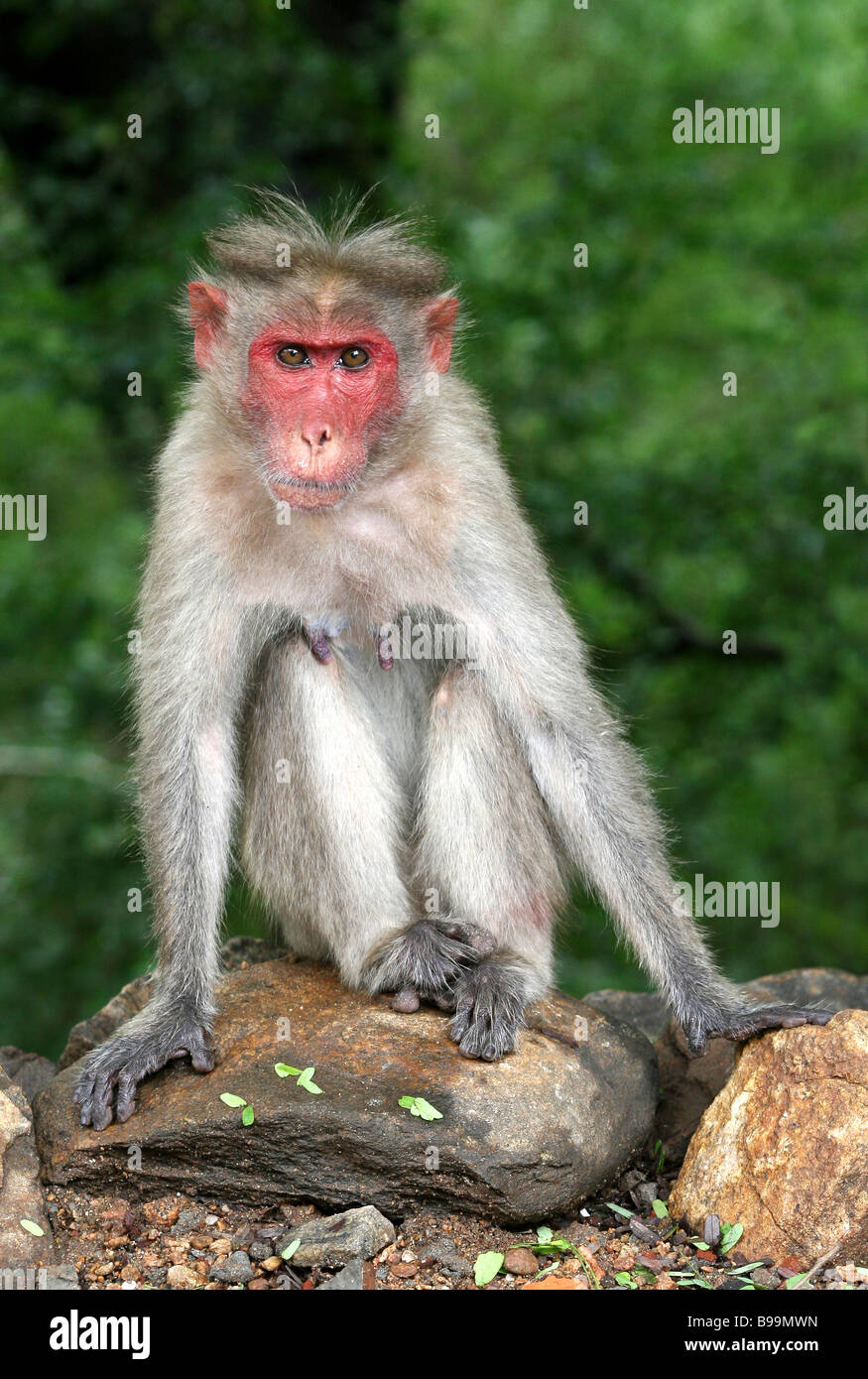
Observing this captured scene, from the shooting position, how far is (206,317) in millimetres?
6137

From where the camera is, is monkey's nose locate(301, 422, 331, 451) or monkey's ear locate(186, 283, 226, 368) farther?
monkey's ear locate(186, 283, 226, 368)

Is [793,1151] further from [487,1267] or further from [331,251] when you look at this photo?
[331,251]

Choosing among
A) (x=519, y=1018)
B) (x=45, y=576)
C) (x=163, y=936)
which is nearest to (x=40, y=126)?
(x=45, y=576)

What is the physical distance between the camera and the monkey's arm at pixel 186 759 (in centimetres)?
596

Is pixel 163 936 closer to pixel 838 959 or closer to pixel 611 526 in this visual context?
pixel 611 526

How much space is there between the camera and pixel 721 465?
9867 mm

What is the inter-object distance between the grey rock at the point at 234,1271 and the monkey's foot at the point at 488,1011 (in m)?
1.05

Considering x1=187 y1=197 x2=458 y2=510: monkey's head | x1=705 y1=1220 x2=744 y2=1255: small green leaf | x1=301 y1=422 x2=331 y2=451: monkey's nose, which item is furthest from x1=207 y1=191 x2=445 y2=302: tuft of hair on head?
x1=705 y1=1220 x2=744 y2=1255: small green leaf

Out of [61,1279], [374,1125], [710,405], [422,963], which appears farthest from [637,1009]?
[710,405]

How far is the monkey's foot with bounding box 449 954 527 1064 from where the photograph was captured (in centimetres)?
548

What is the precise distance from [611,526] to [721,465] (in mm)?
813

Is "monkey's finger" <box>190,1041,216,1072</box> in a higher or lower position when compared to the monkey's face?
lower

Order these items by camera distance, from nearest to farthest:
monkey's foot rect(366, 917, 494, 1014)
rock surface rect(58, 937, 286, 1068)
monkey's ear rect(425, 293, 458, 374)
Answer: monkey's foot rect(366, 917, 494, 1014), monkey's ear rect(425, 293, 458, 374), rock surface rect(58, 937, 286, 1068)

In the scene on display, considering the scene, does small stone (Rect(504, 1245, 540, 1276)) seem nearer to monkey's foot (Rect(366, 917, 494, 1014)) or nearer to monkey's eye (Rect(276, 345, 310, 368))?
monkey's foot (Rect(366, 917, 494, 1014))
